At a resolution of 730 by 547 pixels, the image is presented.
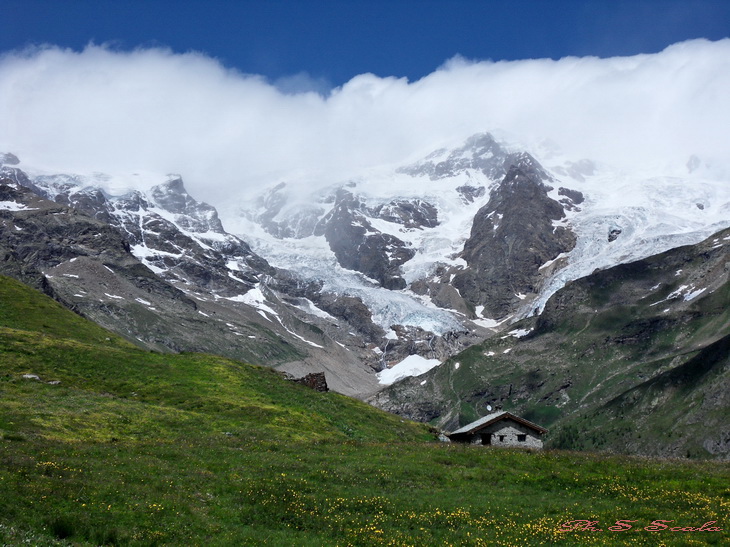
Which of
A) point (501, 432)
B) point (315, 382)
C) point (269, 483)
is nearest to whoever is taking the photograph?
point (269, 483)

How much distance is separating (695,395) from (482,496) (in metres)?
180

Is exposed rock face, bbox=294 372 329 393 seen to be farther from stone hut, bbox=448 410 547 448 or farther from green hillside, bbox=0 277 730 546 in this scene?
stone hut, bbox=448 410 547 448

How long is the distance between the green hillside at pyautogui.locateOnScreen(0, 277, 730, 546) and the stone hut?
33.2 ft

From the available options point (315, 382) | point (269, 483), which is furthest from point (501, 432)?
point (315, 382)

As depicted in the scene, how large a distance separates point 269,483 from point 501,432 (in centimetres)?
3281

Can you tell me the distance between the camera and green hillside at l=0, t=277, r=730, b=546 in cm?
2666

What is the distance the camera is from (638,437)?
19438 centimetres

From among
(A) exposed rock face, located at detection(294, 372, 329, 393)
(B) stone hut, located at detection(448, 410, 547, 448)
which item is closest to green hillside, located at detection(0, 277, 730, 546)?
(B) stone hut, located at detection(448, 410, 547, 448)

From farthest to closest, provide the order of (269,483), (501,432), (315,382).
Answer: (315,382) < (501,432) < (269,483)

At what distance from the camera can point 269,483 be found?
34.0 metres

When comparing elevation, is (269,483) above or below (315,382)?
below

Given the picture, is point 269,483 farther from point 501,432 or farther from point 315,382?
point 315,382

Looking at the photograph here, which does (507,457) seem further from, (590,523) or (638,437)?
(638,437)

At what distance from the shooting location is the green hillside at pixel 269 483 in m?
26.7
